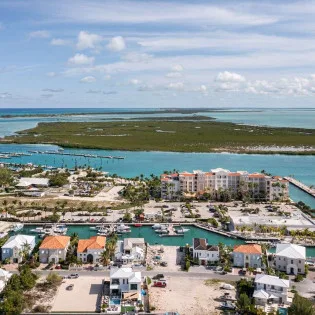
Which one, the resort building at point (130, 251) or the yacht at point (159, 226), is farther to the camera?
the yacht at point (159, 226)

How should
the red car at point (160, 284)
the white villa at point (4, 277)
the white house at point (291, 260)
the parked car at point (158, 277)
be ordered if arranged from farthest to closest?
the white house at point (291, 260), the parked car at point (158, 277), the red car at point (160, 284), the white villa at point (4, 277)

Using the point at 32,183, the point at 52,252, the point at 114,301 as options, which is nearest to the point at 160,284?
the point at 114,301

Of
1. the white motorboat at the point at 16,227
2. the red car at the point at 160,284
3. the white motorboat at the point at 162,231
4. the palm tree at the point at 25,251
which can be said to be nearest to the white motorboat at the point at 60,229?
the white motorboat at the point at 16,227

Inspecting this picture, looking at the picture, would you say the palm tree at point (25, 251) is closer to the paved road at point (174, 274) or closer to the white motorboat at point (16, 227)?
the paved road at point (174, 274)

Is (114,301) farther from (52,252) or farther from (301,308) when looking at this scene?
(301,308)

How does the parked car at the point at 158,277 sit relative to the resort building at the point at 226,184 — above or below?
below

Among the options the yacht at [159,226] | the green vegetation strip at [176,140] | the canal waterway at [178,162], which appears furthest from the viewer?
the green vegetation strip at [176,140]

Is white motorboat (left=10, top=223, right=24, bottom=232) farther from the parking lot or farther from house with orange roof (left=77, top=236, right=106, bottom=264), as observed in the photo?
the parking lot

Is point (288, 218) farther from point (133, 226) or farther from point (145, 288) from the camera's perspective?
point (145, 288)
